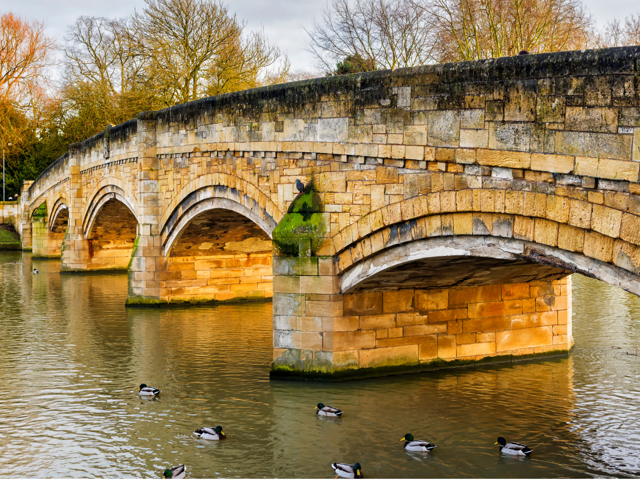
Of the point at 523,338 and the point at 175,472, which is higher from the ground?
the point at 523,338

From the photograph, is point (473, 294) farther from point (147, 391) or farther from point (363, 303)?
point (147, 391)

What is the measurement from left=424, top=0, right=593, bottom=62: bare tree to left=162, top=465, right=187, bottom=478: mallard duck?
1290 centimetres

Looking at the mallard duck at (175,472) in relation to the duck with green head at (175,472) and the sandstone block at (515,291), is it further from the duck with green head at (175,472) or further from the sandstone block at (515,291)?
the sandstone block at (515,291)

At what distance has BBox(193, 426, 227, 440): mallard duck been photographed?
770 cm

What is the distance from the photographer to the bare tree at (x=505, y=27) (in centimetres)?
1775

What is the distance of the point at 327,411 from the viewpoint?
27.5ft

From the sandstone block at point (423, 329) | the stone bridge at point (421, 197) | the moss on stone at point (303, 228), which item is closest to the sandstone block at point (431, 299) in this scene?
the stone bridge at point (421, 197)

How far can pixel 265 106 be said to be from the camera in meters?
11.1

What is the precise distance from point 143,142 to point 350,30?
796 cm

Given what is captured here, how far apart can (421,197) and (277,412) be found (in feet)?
9.44

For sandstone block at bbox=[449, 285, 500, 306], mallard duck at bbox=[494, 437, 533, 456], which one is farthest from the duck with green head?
sandstone block at bbox=[449, 285, 500, 306]

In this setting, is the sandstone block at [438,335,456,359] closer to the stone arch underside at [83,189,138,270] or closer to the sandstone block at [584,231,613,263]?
the sandstone block at [584,231,613,263]

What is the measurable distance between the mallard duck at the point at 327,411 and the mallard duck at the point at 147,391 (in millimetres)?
2150

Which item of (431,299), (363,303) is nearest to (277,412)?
(363,303)
